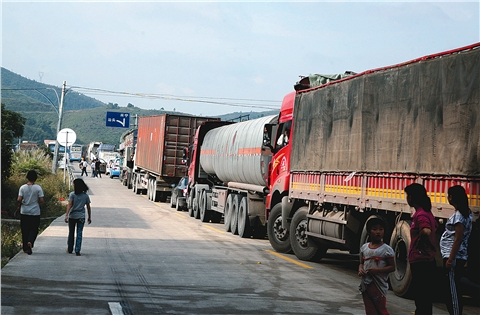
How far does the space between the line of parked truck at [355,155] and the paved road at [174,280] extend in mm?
1003

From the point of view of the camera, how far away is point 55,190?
35.8m

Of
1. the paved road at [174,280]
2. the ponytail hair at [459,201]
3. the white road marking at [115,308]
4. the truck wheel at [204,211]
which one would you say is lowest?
the white road marking at [115,308]

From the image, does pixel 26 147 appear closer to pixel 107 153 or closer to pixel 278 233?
pixel 107 153

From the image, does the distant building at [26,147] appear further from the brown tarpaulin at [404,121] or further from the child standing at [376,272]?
the child standing at [376,272]

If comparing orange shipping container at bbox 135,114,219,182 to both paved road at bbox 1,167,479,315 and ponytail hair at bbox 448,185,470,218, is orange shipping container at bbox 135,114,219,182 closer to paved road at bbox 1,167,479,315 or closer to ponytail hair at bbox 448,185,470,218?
paved road at bbox 1,167,479,315

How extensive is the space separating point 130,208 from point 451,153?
79.1 ft

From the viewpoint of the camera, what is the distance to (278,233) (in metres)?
17.5

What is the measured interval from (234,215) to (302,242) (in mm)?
6543

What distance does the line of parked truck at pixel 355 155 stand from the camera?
10.1 meters

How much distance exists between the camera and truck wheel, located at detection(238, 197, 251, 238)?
20.8 meters

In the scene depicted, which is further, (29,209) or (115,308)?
(29,209)

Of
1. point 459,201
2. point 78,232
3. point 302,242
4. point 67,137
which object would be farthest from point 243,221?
point 67,137

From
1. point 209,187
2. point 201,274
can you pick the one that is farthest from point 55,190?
point 201,274

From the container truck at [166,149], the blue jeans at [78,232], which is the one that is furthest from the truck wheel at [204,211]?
the blue jeans at [78,232]
